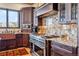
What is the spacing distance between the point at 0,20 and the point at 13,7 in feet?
0.77

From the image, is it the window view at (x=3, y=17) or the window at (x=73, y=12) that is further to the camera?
the window at (x=73, y=12)

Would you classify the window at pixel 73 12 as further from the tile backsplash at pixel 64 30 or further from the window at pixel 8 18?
the window at pixel 8 18

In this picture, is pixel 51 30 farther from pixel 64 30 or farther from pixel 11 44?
pixel 11 44

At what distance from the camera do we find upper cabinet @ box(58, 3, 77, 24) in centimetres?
182

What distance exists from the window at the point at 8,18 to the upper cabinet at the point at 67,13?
0.75 meters

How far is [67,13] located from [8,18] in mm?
868

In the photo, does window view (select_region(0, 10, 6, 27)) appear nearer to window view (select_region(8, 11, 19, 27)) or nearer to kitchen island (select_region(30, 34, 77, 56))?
window view (select_region(8, 11, 19, 27))

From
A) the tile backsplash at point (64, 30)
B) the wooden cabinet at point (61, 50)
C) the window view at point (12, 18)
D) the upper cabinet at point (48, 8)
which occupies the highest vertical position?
the upper cabinet at point (48, 8)

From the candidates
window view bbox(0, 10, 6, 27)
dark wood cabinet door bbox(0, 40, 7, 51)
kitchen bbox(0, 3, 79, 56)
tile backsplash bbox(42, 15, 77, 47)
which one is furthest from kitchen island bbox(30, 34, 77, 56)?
window view bbox(0, 10, 6, 27)

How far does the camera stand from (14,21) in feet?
5.69

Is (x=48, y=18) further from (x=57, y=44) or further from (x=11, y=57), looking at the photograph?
(x=11, y=57)

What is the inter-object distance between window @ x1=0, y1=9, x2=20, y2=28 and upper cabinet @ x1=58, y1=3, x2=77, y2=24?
746 mm

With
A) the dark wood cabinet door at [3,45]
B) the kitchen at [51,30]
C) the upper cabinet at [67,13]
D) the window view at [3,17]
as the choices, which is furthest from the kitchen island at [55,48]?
the window view at [3,17]

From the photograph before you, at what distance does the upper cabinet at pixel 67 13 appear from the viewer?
182cm
